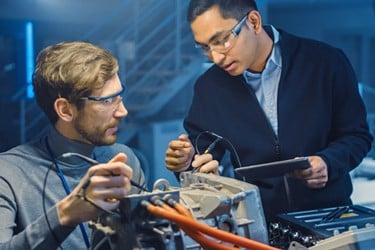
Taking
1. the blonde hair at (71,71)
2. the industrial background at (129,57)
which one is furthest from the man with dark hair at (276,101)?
the industrial background at (129,57)

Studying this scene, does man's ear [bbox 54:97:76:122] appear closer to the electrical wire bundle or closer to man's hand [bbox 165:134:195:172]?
man's hand [bbox 165:134:195:172]

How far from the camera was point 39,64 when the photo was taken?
1.38m

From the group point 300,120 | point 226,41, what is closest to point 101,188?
point 226,41

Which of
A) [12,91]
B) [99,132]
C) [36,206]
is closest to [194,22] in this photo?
[99,132]

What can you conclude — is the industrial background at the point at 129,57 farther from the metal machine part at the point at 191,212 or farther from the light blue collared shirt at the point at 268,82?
the metal machine part at the point at 191,212

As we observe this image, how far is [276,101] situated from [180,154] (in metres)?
0.43

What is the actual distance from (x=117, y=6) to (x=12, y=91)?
1.26 metres

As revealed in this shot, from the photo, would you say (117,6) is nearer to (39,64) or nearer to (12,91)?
(12,91)

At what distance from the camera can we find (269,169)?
1107mm

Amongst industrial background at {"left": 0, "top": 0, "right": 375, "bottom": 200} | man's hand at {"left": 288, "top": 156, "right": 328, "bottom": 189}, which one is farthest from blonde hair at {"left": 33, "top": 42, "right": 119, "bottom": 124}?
industrial background at {"left": 0, "top": 0, "right": 375, "bottom": 200}

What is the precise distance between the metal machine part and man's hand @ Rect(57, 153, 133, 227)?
2 centimetres

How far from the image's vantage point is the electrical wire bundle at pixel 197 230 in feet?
2.72

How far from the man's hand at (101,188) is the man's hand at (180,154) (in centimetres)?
43

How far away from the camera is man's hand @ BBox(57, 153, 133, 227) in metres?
0.87
